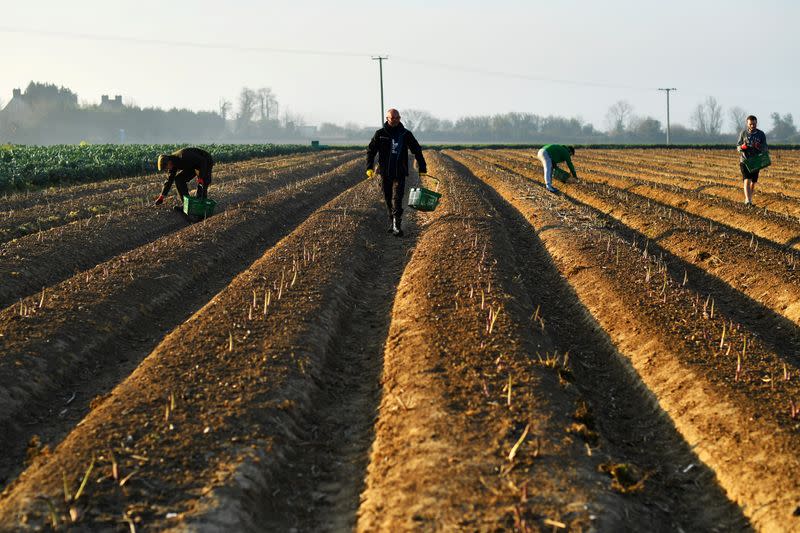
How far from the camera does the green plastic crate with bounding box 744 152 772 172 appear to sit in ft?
54.6

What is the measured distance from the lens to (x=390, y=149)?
1359 centimetres

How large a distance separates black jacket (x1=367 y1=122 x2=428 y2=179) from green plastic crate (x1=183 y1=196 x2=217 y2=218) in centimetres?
431

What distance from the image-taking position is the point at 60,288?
32.3 ft

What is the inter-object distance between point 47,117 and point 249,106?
6043 cm

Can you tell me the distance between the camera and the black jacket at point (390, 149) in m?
13.5

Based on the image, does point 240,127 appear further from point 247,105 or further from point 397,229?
point 397,229

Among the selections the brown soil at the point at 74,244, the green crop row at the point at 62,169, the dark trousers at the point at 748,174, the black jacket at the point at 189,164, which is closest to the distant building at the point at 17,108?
the green crop row at the point at 62,169

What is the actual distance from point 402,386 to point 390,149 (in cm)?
762

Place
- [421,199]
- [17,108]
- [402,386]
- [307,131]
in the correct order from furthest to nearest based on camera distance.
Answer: [307,131], [17,108], [421,199], [402,386]

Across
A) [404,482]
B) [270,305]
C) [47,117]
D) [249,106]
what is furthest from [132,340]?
[249,106]

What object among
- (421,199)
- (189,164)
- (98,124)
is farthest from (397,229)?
(98,124)

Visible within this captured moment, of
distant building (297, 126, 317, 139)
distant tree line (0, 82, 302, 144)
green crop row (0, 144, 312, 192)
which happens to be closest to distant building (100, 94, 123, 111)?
distant tree line (0, 82, 302, 144)

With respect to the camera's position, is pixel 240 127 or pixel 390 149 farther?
pixel 240 127

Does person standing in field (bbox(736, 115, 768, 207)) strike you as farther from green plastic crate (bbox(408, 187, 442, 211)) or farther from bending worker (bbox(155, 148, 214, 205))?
bending worker (bbox(155, 148, 214, 205))
